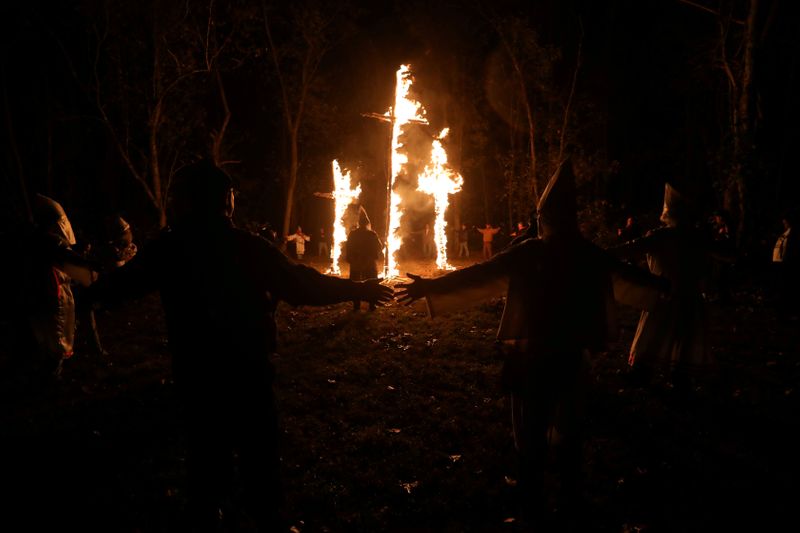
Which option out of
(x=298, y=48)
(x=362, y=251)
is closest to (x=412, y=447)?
(x=362, y=251)

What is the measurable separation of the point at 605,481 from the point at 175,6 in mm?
22006

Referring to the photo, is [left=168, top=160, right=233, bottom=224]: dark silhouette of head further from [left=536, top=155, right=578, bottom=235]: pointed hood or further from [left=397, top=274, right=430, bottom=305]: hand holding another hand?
[left=536, top=155, right=578, bottom=235]: pointed hood

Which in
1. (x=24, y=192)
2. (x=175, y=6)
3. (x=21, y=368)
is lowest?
(x=21, y=368)

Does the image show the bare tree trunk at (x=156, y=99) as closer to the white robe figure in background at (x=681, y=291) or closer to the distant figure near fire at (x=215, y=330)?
the white robe figure in background at (x=681, y=291)

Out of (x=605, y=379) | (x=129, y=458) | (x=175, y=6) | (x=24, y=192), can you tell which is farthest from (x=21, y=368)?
(x=24, y=192)

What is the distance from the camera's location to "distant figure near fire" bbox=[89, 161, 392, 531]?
133 inches

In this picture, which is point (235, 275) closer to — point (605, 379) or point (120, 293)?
point (120, 293)

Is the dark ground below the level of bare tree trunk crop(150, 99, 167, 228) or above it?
below

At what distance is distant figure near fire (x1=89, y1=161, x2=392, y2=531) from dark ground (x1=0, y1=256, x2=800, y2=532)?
4.46 feet

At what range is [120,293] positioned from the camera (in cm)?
352

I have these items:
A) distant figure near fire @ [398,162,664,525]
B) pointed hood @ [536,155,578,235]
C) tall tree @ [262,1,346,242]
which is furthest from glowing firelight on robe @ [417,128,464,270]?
pointed hood @ [536,155,578,235]

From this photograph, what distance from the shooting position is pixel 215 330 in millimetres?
3375

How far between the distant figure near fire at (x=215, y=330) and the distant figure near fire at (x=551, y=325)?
70.1 inches

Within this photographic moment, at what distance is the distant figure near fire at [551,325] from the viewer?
4.22m
